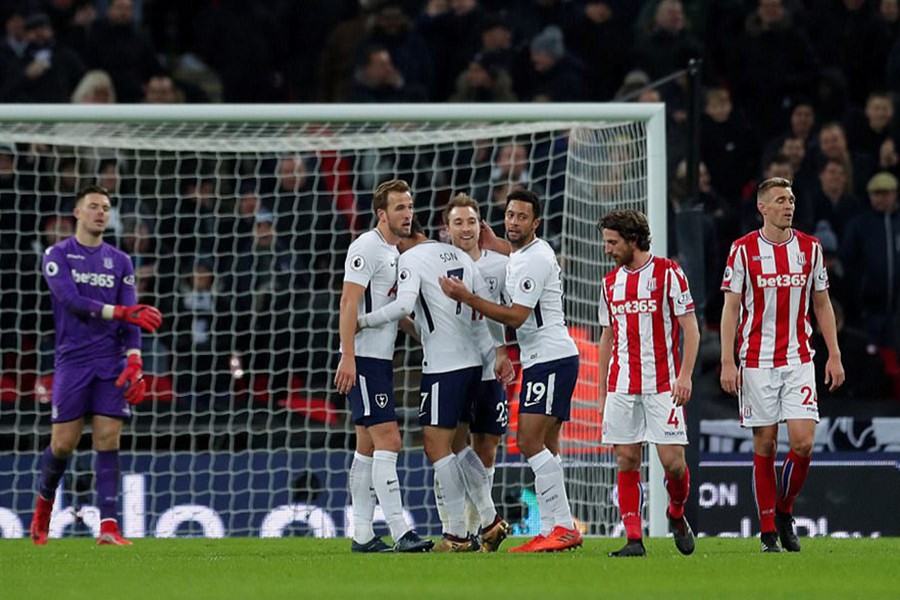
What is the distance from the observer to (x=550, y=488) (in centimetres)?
929

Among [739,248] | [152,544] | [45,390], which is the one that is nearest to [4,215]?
[45,390]

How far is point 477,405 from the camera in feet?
31.9

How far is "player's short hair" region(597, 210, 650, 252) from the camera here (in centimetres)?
899

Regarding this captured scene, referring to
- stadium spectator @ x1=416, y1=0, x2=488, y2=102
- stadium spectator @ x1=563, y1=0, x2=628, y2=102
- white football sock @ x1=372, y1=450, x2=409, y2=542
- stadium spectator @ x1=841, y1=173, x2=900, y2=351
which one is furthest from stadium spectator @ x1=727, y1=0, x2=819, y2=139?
white football sock @ x1=372, y1=450, x2=409, y2=542

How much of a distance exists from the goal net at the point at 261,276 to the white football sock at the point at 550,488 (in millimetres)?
2283

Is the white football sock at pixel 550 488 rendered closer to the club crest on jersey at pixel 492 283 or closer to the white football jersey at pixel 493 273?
the white football jersey at pixel 493 273

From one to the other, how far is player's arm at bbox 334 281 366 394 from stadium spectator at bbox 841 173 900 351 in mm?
6719

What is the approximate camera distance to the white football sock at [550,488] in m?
9.27

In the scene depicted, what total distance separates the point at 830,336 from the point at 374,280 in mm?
2584

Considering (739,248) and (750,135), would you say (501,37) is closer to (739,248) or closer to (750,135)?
(750,135)

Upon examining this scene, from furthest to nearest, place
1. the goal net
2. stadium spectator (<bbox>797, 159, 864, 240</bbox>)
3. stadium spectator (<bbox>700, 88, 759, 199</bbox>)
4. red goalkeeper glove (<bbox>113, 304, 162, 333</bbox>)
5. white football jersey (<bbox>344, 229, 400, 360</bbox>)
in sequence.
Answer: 1. stadium spectator (<bbox>700, 88, 759, 199</bbox>)
2. stadium spectator (<bbox>797, 159, 864, 240</bbox>)
3. the goal net
4. red goalkeeper glove (<bbox>113, 304, 162, 333</bbox>)
5. white football jersey (<bbox>344, 229, 400, 360</bbox>)

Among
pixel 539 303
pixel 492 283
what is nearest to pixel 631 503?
pixel 539 303

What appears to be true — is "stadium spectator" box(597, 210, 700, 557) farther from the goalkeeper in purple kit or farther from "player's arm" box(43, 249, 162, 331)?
the goalkeeper in purple kit

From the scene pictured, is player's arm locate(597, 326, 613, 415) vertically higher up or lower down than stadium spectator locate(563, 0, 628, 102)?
lower down
